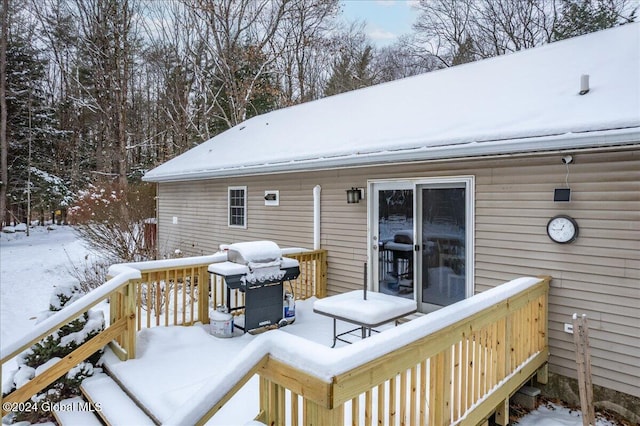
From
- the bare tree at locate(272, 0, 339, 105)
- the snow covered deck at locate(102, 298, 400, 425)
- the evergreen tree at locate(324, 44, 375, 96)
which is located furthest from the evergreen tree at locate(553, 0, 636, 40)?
the snow covered deck at locate(102, 298, 400, 425)

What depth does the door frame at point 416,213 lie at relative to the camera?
4598 millimetres

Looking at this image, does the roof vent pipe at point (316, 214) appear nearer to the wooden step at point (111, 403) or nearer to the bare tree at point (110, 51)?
the wooden step at point (111, 403)

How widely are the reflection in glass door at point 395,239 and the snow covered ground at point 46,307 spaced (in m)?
1.07

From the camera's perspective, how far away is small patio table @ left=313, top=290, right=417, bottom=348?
3.70 meters

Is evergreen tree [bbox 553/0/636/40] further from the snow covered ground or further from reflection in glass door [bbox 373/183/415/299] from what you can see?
the snow covered ground

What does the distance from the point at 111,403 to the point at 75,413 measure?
1.32ft

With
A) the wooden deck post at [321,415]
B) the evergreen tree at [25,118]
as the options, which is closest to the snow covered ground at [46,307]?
the wooden deck post at [321,415]

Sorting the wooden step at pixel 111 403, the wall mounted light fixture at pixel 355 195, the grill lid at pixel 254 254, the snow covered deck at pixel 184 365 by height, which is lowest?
the wooden step at pixel 111 403

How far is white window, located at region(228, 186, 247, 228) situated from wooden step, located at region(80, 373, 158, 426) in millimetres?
4542

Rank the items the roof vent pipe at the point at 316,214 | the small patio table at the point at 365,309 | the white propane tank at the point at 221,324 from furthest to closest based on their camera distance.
A: the roof vent pipe at the point at 316,214 → the white propane tank at the point at 221,324 → the small patio table at the point at 365,309

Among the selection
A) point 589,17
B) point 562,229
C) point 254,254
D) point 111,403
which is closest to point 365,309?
point 254,254

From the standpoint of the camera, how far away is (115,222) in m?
8.60

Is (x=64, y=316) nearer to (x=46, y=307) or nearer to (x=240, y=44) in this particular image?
(x=46, y=307)

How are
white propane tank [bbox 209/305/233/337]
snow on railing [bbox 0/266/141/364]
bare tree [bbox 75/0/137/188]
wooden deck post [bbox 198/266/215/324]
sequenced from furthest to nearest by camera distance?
bare tree [bbox 75/0/137/188], wooden deck post [bbox 198/266/215/324], white propane tank [bbox 209/305/233/337], snow on railing [bbox 0/266/141/364]
